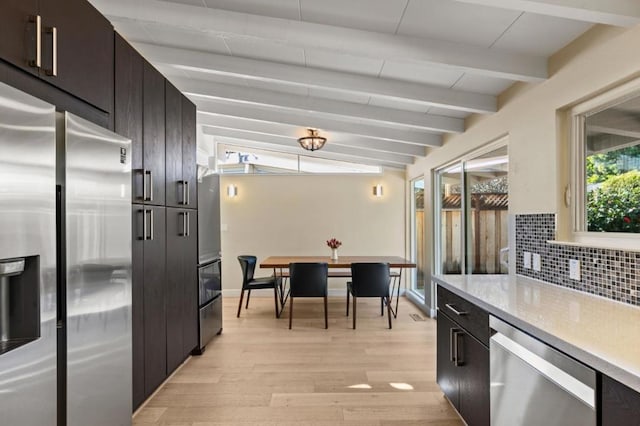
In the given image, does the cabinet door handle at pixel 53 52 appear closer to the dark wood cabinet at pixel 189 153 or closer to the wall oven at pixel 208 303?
the dark wood cabinet at pixel 189 153

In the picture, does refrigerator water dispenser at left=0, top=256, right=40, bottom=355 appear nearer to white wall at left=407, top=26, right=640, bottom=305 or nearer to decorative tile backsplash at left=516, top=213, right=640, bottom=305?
decorative tile backsplash at left=516, top=213, right=640, bottom=305

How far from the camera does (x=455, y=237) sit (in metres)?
4.24

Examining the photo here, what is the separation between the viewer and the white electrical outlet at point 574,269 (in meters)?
2.03

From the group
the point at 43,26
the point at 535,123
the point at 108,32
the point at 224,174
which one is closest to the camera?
the point at 43,26

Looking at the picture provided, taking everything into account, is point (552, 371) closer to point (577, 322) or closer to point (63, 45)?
point (577, 322)

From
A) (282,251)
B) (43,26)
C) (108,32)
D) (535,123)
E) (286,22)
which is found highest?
(286,22)

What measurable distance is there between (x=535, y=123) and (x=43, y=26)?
2.71 meters

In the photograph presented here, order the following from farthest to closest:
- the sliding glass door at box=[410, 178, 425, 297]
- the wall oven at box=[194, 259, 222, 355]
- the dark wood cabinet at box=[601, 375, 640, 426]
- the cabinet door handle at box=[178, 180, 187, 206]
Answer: the sliding glass door at box=[410, 178, 425, 297], the wall oven at box=[194, 259, 222, 355], the cabinet door handle at box=[178, 180, 187, 206], the dark wood cabinet at box=[601, 375, 640, 426]

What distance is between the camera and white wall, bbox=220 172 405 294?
6172 millimetres

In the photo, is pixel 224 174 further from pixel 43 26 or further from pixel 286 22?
pixel 43 26

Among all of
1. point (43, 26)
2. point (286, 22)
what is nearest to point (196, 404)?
point (43, 26)

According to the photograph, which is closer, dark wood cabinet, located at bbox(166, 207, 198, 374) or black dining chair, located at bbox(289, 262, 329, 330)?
dark wood cabinet, located at bbox(166, 207, 198, 374)

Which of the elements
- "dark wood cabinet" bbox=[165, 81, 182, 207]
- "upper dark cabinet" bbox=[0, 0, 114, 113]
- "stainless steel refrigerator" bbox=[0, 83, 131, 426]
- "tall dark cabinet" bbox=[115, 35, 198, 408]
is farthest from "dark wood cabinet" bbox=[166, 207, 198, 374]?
"upper dark cabinet" bbox=[0, 0, 114, 113]

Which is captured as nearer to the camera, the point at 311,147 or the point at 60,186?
the point at 60,186
